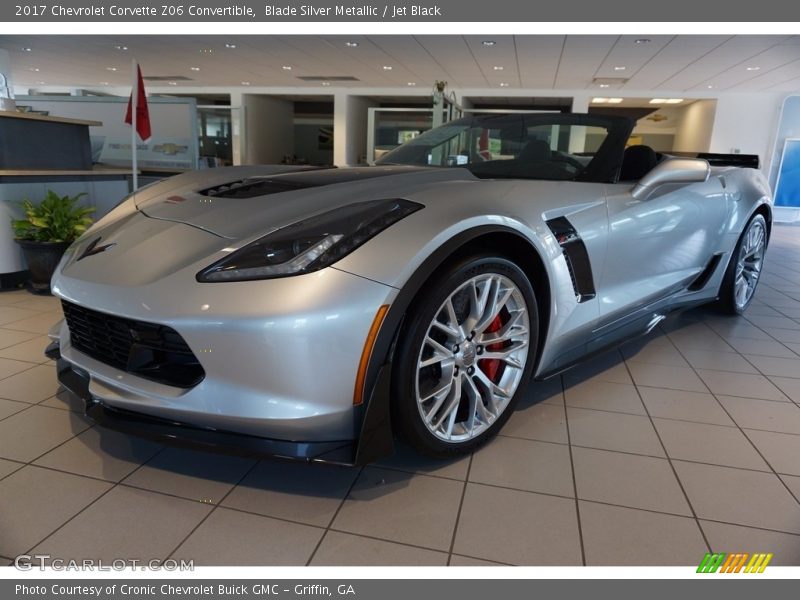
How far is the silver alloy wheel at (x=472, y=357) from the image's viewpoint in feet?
5.64

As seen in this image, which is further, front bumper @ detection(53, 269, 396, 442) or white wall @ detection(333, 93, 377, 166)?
white wall @ detection(333, 93, 377, 166)

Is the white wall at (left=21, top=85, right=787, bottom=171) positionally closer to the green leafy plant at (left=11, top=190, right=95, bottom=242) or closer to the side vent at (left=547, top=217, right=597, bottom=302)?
the green leafy plant at (left=11, top=190, right=95, bottom=242)

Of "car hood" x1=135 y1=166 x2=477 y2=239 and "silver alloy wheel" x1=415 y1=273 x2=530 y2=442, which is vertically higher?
"car hood" x1=135 y1=166 x2=477 y2=239

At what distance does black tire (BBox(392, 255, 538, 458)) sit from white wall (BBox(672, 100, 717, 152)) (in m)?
15.1

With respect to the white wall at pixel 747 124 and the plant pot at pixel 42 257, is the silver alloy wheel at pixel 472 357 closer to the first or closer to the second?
the plant pot at pixel 42 257

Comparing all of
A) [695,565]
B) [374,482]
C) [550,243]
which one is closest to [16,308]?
[374,482]

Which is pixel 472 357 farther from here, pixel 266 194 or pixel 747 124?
pixel 747 124

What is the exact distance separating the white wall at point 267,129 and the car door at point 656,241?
14516 mm

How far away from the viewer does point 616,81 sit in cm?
1278

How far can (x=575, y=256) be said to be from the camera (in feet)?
6.71

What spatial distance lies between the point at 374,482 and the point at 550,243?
3.27ft

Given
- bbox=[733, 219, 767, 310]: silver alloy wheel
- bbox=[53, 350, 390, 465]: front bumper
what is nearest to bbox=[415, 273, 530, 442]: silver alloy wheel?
bbox=[53, 350, 390, 465]: front bumper

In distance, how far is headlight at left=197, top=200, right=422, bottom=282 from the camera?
144 cm

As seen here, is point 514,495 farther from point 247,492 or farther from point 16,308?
point 16,308
